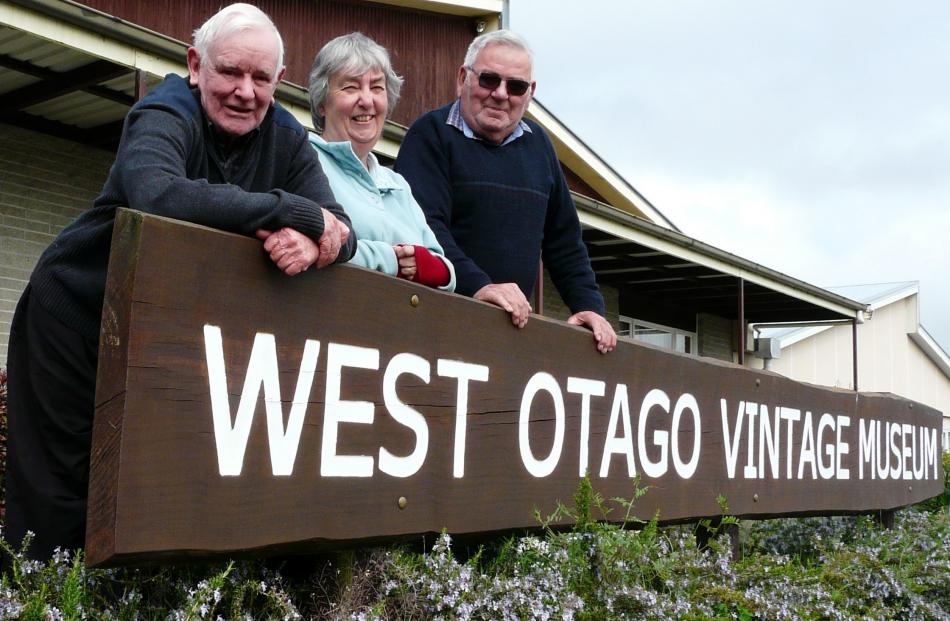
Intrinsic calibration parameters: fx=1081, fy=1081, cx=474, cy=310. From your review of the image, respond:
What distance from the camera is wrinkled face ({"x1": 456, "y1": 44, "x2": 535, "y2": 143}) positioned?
298 cm

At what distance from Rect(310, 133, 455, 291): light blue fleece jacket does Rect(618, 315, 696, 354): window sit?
12.5 m

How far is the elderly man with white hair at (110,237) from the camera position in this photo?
1940mm

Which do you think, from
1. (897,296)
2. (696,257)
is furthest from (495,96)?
(897,296)

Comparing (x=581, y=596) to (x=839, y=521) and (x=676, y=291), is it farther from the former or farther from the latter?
(x=676, y=291)

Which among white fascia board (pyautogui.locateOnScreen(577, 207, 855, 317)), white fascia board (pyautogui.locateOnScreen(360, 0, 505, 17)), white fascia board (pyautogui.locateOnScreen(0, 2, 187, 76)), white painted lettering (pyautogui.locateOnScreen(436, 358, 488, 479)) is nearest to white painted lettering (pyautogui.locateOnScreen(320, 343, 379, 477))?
white painted lettering (pyautogui.locateOnScreen(436, 358, 488, 479))

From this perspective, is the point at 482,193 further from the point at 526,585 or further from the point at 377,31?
the point at 377,31

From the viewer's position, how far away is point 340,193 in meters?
2.47

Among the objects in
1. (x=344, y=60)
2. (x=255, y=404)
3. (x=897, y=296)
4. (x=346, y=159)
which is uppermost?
(x=897, y=296)

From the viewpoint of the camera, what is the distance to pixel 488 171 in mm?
2990

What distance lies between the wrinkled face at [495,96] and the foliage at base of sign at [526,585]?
1.02 meters

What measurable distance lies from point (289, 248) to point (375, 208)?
0.62 metres

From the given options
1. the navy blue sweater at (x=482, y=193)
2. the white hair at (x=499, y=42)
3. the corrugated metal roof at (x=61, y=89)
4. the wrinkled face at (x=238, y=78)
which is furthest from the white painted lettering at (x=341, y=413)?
the corrugated metal roof at (x=61, y=89)

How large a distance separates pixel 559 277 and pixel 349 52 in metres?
1.07

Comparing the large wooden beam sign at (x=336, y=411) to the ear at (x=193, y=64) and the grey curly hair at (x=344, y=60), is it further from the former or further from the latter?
the grey curly hair at (x=344, y=60)
